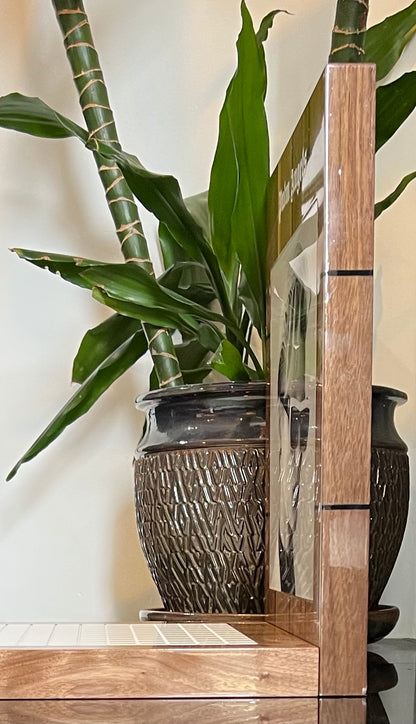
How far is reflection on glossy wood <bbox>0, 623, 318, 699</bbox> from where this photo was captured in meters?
0.50

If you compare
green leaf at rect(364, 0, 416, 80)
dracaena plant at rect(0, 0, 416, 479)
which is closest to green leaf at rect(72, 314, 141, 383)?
dracaena plant at rect(0, 0, 416, 479)

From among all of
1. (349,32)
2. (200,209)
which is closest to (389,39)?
(349,32)

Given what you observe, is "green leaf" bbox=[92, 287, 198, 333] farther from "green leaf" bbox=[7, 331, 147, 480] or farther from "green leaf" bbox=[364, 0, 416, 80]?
"green leaf" bbox=[364, 0, 416, 80]

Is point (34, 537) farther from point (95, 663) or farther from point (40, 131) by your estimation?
point (95, 663)

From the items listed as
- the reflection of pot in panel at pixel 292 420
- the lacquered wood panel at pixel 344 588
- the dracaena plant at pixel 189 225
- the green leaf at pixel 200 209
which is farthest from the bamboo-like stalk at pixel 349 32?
the lacquered wood panel at pixel 344 588

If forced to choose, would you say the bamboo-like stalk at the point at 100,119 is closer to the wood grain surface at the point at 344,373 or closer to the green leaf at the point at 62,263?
the green leaf at the point at 62,263

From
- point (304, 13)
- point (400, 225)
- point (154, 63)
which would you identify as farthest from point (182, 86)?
point (400, 225)

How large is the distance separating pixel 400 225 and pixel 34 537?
52 cm

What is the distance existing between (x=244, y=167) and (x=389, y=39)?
26cm

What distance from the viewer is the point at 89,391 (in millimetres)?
840

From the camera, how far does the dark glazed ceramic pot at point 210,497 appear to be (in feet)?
2.32

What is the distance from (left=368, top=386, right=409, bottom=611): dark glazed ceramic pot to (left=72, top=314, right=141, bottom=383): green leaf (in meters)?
0.26

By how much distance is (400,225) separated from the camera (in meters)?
1.05

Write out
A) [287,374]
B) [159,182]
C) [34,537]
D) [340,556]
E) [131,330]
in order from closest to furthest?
[340,556]
[287,374]
[159,182]
[131,330]
[34,537]
